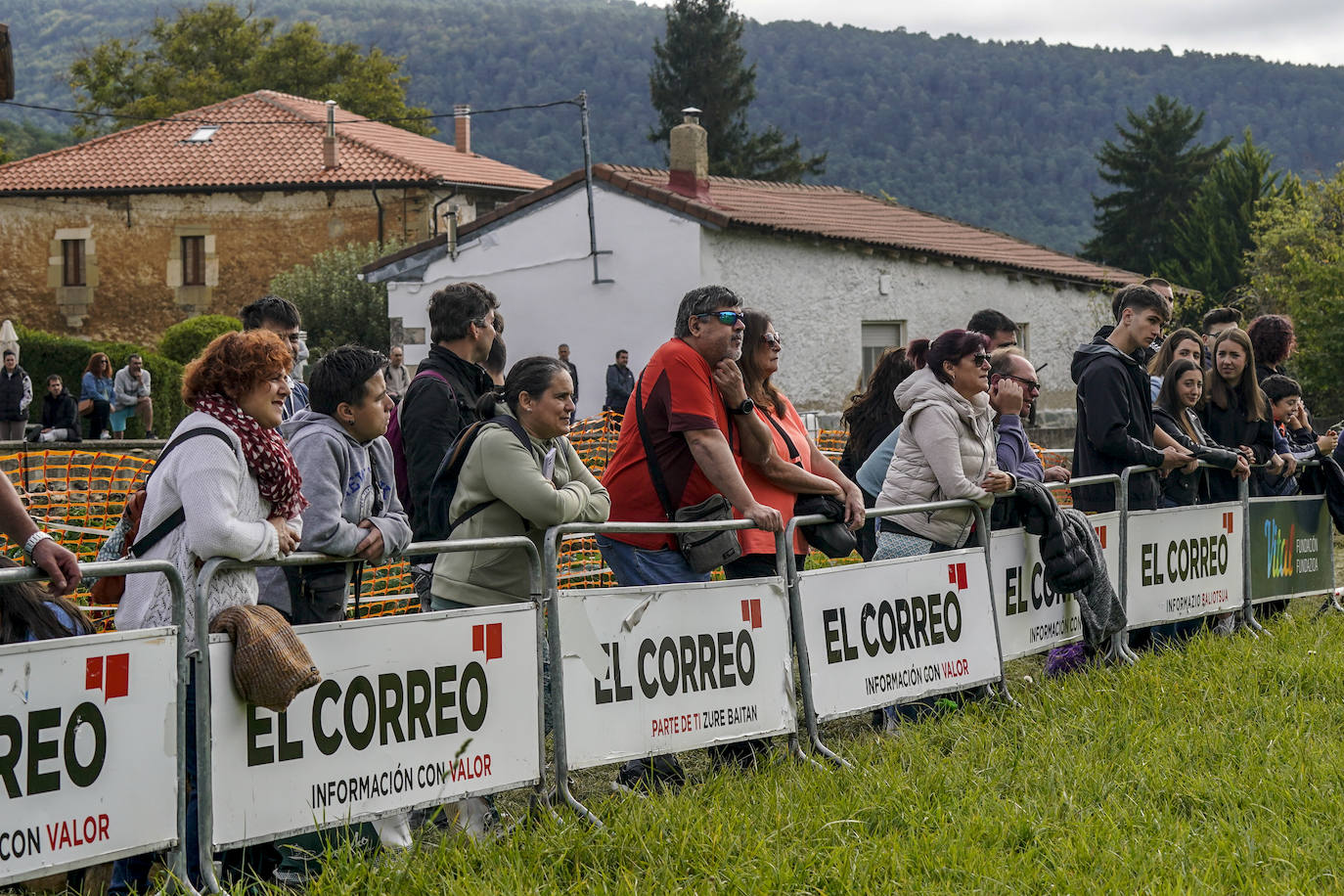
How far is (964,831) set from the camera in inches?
180

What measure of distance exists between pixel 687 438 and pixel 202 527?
218 cm

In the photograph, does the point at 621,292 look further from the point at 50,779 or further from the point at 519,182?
the point at 50,779

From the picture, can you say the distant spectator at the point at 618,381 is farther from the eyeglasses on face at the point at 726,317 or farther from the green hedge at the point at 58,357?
the eyeglasses on face at the point at 726,317

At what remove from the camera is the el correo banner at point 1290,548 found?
9.20m

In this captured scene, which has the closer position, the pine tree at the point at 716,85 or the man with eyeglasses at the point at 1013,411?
the man with eyeglasses at the point at 1013,411

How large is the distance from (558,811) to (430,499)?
1.18 metres

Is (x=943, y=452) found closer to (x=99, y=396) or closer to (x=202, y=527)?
(x=202, y=527)

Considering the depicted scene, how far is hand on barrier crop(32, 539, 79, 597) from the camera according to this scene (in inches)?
150

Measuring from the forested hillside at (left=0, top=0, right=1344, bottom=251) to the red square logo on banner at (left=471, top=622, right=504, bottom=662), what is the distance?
107m

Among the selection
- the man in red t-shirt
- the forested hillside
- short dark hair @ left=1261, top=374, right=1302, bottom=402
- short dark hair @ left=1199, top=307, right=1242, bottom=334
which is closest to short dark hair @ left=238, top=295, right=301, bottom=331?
the man in red t-shirt

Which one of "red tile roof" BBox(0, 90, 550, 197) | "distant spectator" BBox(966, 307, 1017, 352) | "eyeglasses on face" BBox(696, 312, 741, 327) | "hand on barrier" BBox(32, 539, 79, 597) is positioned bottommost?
"hand on barrier" BBox(32, 539, 79, 597)

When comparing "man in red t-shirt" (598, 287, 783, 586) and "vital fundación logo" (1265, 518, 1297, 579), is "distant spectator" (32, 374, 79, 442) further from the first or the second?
"man in red t-shirt" (598, 287, 783, 586)

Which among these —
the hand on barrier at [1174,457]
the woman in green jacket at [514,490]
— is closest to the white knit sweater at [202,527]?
the woman in green jacket at [514,490]

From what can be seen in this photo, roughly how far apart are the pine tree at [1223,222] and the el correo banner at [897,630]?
51.6 m
